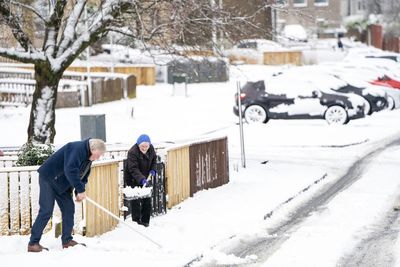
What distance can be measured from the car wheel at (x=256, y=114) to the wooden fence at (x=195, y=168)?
39.2 ft

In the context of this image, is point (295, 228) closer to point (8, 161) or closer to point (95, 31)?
point (8, 161)

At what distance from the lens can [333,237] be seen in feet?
44.7

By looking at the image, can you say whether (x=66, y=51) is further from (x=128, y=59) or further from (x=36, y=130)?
(x=128, y=59)

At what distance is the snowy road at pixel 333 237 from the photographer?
1219cm

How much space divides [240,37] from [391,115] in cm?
1576

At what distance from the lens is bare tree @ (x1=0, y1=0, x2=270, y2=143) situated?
19.0 metres

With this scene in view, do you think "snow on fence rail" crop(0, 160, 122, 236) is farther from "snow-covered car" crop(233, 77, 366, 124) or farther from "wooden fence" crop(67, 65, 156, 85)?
"wooden fence" crop(67, 65, 156, 85)

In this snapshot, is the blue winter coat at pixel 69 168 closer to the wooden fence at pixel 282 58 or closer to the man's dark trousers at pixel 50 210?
the man's dark trousers at pixel 50 210

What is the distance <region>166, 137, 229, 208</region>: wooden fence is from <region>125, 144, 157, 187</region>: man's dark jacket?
4.64 feet

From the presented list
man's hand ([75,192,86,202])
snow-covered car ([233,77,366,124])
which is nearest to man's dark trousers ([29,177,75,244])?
man's hand ([75,192,86,202])

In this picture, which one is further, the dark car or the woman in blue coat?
the dark car

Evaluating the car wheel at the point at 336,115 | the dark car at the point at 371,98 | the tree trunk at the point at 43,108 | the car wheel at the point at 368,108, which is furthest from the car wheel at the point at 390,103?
the tree trunk at the point at 43,108

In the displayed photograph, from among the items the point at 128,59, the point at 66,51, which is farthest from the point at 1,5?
the point at 128,59

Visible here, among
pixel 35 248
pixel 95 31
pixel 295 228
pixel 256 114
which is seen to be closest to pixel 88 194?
pixel 35 248
